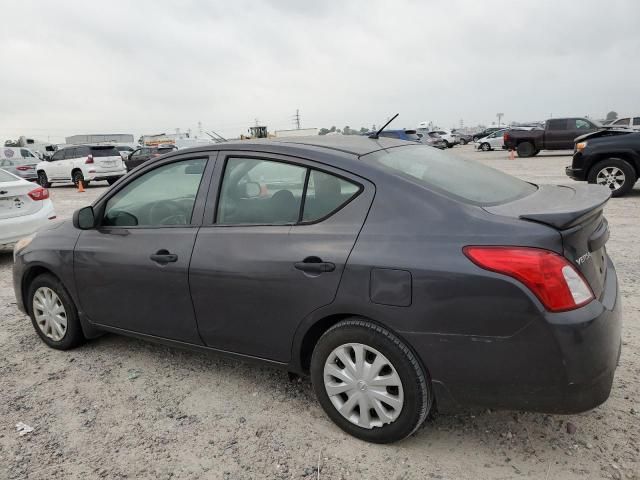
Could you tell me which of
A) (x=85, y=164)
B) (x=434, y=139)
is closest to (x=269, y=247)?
(x=85, y=164)

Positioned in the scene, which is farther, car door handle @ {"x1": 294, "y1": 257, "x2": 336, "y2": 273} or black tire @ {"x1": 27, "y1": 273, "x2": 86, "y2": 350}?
black tire @ {"x1": 27, "y1": 273, "x2": 86, "y2": 350}

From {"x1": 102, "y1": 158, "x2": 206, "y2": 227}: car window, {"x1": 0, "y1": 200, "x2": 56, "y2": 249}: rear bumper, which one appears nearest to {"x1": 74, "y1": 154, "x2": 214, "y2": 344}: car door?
{"x1": 102, "y1": 158, "x2": 206, "y2": 227}: car window

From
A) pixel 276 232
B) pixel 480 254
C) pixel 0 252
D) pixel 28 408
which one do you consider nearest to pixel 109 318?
pixel 28 408

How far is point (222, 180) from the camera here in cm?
302

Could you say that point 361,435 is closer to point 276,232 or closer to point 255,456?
point 255,456

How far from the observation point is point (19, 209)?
6.89 metres

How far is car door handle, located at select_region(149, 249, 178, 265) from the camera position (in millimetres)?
3029

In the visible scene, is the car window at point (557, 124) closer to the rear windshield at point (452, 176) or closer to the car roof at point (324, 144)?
the rear windshield at point (452, 176)

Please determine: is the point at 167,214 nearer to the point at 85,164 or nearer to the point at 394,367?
the point at 394,367

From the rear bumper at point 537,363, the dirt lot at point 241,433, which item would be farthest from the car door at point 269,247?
the rear bumper at point 537,363

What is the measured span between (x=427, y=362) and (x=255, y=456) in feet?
3.31

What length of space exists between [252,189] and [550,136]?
23771mm

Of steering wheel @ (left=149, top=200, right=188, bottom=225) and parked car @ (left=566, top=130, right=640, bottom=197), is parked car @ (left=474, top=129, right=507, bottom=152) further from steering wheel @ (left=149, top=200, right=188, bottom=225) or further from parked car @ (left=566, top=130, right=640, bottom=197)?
steering wheel @ (left=149, top=200, right=188, bottom=225)

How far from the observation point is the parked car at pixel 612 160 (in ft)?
30.4
